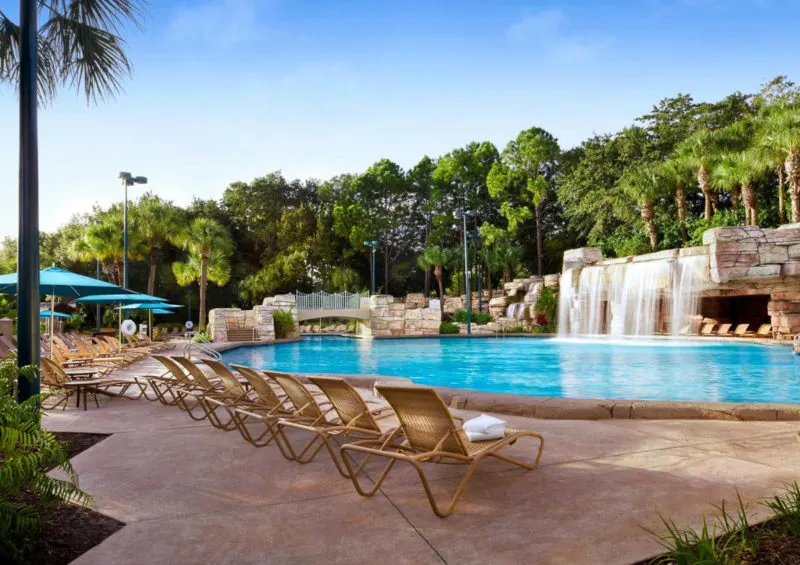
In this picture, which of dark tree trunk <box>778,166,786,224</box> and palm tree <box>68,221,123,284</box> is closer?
dark tree trunk <box>778,166,786,224</box>

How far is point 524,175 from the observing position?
117 ft

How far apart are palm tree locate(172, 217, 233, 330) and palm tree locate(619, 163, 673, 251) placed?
19.5 m

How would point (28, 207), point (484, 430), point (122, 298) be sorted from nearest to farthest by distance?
1. point (484, 430)
2. point (28, 207)
3. point (122, 298)

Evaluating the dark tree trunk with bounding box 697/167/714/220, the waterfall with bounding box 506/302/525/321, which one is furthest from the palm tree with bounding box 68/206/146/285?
the dark tree trunk with bounding box 697/167/714/220

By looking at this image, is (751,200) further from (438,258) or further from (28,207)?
(28,207)

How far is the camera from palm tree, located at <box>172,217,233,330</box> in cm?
2761

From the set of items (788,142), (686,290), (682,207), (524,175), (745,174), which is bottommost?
(686,290)

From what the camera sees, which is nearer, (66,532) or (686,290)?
(66,532)

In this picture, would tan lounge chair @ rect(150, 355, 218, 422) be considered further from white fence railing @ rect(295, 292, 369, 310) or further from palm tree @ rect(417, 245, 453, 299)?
A: palm tree @ rect(417, 245, 453, 299)

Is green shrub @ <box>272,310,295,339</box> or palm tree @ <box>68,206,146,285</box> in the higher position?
palm tree @ <box>68,206,146,285</box>

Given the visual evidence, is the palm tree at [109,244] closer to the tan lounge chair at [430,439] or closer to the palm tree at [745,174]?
the palm tree at [745,174]

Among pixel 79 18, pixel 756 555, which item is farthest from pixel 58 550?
pixel 79 18

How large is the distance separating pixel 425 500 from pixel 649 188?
25220 mm

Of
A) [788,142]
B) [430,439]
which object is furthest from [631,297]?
[430,439]
